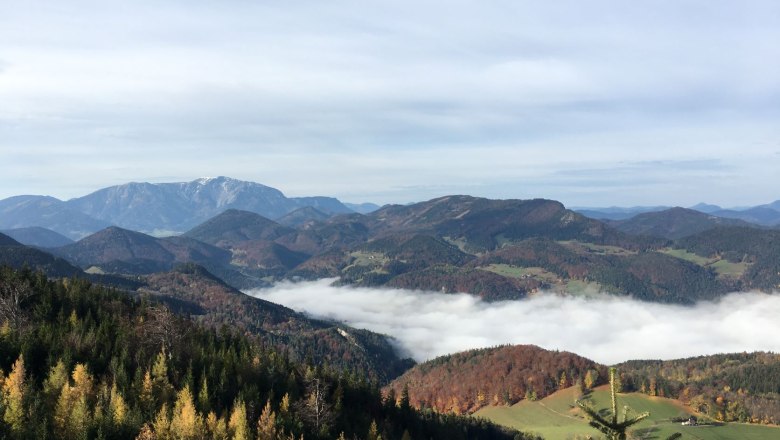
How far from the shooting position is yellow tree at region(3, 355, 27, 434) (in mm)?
70562

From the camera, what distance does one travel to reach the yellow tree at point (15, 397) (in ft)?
232

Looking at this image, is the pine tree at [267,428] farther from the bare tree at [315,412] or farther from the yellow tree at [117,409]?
the yellow tree at [117,409]

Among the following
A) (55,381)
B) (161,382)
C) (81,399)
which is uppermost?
(55,381)

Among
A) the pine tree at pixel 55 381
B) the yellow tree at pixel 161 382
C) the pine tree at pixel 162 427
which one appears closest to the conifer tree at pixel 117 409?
the pine tree at pixel 162 427

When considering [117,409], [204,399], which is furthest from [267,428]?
[117,409]

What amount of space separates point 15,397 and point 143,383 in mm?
20019

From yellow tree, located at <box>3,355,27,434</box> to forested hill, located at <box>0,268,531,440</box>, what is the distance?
0.15 metres

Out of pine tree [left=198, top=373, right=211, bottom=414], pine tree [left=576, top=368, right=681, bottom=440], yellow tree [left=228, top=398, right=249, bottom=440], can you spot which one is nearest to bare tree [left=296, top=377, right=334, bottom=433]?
yellow tree [left=228, top=398, right=249, bottom=440]

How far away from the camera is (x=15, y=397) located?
75438 mm

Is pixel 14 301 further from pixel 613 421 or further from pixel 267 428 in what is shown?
pixel 613 421

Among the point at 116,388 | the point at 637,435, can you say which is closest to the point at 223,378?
the point at 116,388

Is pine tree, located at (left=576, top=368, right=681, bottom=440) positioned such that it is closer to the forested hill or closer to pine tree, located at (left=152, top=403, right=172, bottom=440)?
the forested hill

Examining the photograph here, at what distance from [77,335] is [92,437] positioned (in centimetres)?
3766

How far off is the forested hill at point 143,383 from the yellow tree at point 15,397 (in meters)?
0.15
